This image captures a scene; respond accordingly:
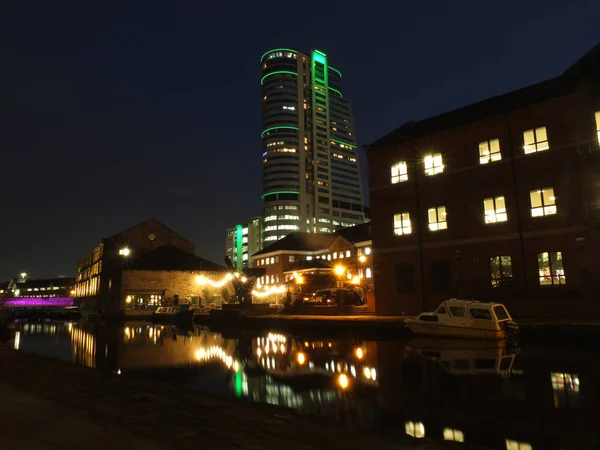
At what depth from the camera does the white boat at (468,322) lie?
21531mm

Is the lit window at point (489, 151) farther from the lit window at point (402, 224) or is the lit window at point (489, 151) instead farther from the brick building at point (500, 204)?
the lit window at point (402, 224)

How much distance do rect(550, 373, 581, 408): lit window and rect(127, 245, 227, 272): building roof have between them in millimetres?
63229

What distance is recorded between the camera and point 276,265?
89.5 m

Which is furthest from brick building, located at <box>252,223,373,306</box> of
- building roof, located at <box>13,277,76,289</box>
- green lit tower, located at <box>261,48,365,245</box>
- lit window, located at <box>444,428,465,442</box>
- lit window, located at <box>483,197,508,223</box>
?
building roof, located at <box>13,277,76,289</box>

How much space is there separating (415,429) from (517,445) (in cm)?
182

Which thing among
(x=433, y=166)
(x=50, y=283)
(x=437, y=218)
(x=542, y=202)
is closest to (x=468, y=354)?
(x=542, y=202)

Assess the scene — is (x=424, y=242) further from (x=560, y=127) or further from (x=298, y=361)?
(x=298, y=361)

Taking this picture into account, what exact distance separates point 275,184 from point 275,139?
64.6 feet

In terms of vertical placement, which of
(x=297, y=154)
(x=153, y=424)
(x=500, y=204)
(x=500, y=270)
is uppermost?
(x=297, y=154)

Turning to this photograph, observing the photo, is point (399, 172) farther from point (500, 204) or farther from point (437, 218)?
point (500, 204)

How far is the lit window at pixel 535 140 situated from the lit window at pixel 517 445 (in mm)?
25491

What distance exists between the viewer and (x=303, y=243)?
91.2 m

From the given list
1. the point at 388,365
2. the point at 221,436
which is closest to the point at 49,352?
the point at 388,365

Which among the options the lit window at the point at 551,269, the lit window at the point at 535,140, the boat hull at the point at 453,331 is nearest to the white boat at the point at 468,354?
the boat hull at the point at 453,331
